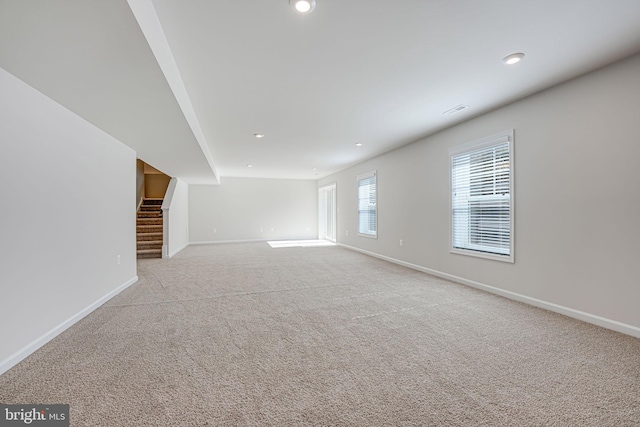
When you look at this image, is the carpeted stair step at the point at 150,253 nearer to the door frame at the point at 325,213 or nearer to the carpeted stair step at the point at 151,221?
the carpeted stair step at the point at 151,221

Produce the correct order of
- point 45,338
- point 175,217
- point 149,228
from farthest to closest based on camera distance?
point 175,217 < point 149,228 < point 45,338

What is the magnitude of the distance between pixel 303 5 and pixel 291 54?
0.57m

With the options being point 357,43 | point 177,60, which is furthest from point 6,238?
point 357,43

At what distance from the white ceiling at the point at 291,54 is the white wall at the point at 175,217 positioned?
10.4 ft

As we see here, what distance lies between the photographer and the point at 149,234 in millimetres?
6707

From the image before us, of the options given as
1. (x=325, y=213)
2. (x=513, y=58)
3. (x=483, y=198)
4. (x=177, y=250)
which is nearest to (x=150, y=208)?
(x=177, y=250)

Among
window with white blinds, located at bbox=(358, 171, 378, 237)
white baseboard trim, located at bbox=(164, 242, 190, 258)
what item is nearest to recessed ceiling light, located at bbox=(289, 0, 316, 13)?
window with white blinds, located at bbox=(358, 171, 378, 237)

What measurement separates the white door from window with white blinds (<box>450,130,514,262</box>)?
503 centimetres

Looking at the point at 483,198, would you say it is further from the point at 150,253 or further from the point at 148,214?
the point at 148,214

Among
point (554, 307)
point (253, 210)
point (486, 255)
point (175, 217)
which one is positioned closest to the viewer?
point (554, 307)

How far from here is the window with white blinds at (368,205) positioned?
6.31 metres

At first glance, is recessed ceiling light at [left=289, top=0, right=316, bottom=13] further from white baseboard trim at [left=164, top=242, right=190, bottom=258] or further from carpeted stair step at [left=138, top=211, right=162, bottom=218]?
carpeted stair step at [left=138, top=211, right=162, bottom=218]

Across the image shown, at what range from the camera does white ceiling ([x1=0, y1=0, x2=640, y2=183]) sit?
156 cm

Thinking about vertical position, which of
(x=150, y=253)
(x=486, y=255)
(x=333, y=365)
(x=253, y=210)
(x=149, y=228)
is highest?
(x=253, y=210)
